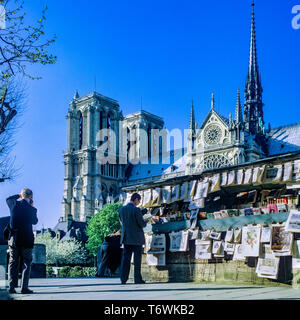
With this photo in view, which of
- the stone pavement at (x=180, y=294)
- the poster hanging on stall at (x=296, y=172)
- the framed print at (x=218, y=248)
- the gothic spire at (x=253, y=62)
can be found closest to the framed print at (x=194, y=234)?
the framed print at (x=218, y=248)

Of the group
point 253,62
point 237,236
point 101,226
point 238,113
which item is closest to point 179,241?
point 237,236

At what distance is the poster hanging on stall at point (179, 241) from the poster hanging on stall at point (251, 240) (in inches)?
47.8

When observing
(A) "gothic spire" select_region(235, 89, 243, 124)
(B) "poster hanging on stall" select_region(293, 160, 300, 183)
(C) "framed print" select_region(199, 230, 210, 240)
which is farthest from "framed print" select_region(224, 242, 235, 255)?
(A) "gothic spire" select_region(235, 89, 243, 124)

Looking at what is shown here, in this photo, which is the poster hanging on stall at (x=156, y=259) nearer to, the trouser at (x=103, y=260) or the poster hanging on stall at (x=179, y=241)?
the poster hanging on stall at (x=179, y=241)

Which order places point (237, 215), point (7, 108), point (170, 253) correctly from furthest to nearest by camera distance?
1. point (7, 108)
2. point (170, 253)
3. point (237, 215)

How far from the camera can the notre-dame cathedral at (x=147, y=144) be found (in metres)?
58.5

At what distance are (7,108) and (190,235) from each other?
263 inches

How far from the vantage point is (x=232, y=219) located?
7.38m

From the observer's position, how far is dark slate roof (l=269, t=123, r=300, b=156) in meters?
57.2

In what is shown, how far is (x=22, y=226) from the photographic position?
6.93 metres

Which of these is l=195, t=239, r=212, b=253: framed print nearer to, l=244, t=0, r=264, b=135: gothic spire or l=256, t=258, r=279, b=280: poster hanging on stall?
l=256, t=258, r=279, b=280: poster hanging on stall

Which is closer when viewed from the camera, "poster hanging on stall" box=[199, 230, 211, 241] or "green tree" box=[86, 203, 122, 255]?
"poster hanging on stall" box=[199, 230, 211, 241]

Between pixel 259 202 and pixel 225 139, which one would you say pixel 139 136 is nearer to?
pixel 225 139

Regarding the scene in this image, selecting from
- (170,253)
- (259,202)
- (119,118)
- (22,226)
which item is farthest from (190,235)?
(119,118)
